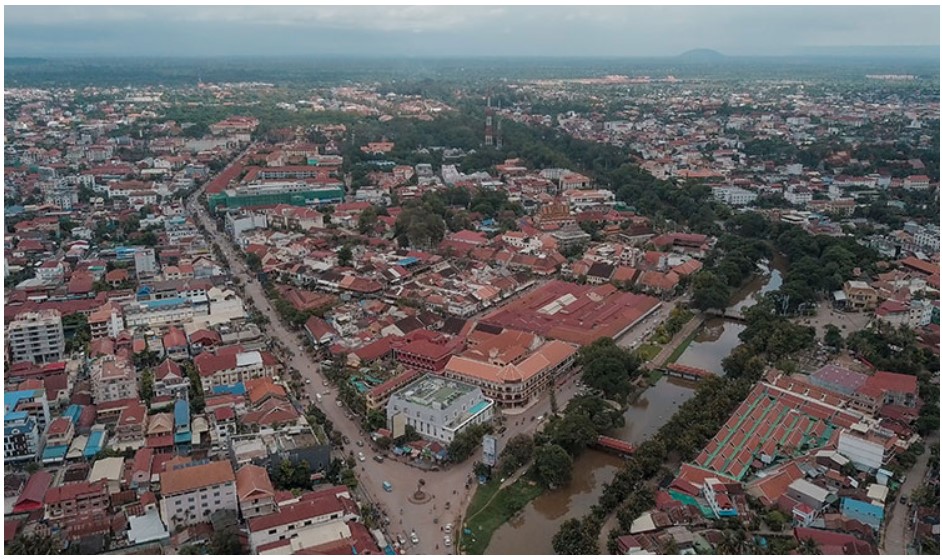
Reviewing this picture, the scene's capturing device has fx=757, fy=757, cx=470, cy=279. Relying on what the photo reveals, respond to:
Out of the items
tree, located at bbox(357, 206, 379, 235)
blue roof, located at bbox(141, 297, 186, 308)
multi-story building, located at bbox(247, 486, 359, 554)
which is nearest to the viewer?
multi-story building, located at bbox(247, 486, 359, 554)

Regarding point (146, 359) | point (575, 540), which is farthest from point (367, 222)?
point (575, 540)

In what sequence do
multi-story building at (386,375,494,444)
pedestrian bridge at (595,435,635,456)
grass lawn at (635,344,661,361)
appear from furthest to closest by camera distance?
grass lawn at (635,344,661,361) → multi-story building at (386,375,494,444) → pedestrian bridge at (595,435,635,456)

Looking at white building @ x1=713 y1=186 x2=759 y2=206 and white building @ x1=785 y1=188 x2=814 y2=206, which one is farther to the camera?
white building @ x1=713 y1=186 x2=759 y2=206

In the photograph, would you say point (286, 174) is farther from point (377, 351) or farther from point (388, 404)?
point (388, 404)

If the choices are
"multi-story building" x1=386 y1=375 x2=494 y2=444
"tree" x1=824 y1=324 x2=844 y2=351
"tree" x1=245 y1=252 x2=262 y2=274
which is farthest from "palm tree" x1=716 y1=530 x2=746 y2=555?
"tree" x1=245 y1=252 x2=262 y2=274

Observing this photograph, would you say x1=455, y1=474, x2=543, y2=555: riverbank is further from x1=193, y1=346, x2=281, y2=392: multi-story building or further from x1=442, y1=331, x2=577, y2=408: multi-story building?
x1=193, y1=346, x2=281, y2=392: multi-story building

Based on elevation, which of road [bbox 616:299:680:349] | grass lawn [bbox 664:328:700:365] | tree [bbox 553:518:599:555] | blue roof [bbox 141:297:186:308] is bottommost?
grass lawn [bbox 664:328:700:365]

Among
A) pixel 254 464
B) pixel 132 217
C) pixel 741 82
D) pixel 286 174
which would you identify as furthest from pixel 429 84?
pixel 254 464
